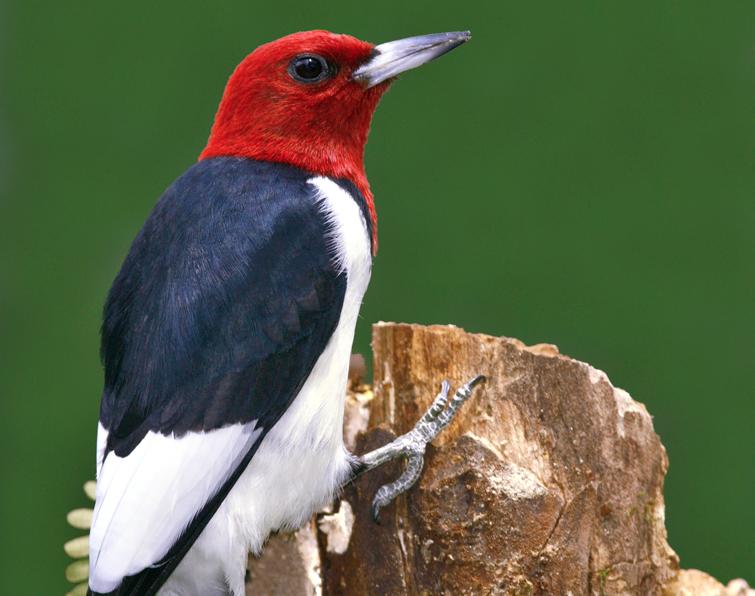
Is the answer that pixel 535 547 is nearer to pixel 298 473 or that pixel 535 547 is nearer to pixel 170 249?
pixel 298 473

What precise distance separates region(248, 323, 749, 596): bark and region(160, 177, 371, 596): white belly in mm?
153

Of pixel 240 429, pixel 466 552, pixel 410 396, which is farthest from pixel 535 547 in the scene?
pixel 240 429

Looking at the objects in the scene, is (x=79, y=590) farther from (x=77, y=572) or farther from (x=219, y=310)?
(x=219, y=310)

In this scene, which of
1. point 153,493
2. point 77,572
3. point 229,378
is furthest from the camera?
point 77,572

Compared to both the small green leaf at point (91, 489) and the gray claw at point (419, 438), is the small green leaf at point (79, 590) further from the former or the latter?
the gray claw at point (419, 438)

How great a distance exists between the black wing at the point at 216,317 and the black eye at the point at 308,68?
14.0 inches

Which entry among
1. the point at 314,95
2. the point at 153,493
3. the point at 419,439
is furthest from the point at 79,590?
the point at 314,95

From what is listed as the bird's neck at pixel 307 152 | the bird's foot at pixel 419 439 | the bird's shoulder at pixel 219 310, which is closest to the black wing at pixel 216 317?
the bird's shoulder at pixel 219 310

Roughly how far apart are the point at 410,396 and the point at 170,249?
679mm

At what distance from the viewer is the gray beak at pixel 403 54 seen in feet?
9.21

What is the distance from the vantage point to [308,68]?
286 cm

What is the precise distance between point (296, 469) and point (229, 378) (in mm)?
278

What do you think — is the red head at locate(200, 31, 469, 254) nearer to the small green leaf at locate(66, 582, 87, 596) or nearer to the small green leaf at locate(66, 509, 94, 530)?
the small green leaf at locate(66, 509, 94, 530)

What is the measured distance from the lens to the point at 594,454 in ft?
7.96
